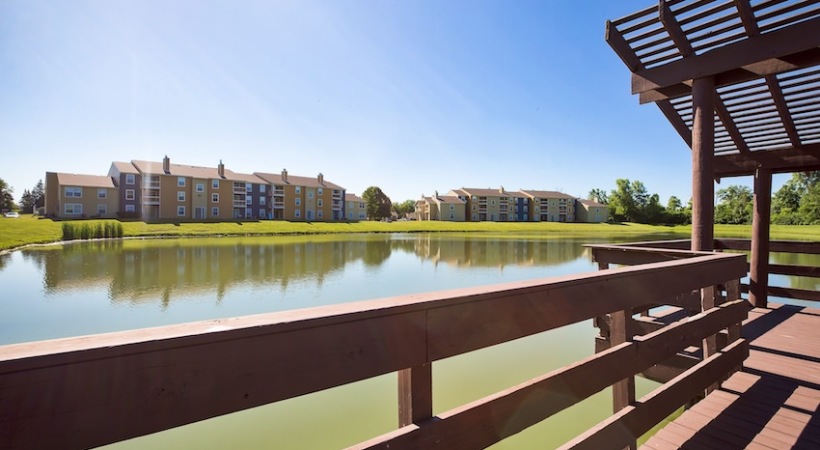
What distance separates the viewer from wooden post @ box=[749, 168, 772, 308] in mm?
7051

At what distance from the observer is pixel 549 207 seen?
271ft

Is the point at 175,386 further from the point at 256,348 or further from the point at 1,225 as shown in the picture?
the point at 1,225

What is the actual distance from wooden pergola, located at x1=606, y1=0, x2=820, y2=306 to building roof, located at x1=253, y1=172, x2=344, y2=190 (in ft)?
198

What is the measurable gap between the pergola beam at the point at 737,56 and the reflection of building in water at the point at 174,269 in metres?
12.5

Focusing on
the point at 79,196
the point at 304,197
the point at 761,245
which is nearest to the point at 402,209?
the point at 304,197

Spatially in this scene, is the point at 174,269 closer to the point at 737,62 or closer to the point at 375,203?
the point at 737,62

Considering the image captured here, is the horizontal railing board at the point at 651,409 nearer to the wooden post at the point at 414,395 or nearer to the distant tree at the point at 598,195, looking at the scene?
the wooden post at the point at 414,395

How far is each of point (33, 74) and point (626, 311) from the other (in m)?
18.0

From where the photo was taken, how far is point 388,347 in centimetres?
142

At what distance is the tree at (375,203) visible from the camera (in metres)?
76.7

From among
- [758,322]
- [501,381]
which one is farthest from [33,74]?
[758,322]

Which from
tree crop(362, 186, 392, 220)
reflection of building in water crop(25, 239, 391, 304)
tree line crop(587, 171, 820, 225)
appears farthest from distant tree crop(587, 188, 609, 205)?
reflection of building in water crop(25, 239, 391, 304)

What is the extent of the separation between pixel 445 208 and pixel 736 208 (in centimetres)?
4918

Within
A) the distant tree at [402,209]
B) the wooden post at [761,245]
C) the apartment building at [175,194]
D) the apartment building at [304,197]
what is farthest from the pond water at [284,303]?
the distant tree at [402,209]
